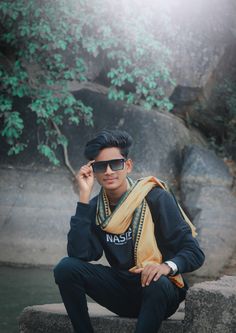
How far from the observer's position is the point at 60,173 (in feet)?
26.9

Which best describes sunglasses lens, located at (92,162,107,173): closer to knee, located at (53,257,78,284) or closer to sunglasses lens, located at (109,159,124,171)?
sunglasses lens, located at (109,159,124,171)

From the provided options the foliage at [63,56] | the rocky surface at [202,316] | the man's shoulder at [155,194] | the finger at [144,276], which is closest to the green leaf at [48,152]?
the foliage at [63,56]

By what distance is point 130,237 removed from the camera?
3.16 meters

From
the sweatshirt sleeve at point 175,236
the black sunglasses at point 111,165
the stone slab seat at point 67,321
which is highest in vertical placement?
the black sunglasses at point 111,165

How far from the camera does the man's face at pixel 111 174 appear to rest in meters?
3.22

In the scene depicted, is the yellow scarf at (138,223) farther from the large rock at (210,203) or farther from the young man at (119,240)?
the large rock at (210,203)

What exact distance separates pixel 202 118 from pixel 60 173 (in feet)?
8.96

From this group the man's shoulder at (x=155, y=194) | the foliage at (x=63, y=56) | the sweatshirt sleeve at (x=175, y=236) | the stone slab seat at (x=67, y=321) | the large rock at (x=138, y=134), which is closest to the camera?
the sweatshirt sleeve at (x=175, y=236)

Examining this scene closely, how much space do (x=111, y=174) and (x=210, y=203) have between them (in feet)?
16.7

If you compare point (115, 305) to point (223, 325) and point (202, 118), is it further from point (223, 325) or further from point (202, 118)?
point (202, 118)

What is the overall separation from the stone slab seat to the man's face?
0.78 m

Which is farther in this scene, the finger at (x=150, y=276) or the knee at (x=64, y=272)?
the knee at (x=64, y=272)

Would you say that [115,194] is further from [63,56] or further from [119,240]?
[63,56]

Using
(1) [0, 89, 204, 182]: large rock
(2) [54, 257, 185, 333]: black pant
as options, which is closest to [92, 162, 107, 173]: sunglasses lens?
(2) [54, 257, 185, 333]: black pant
